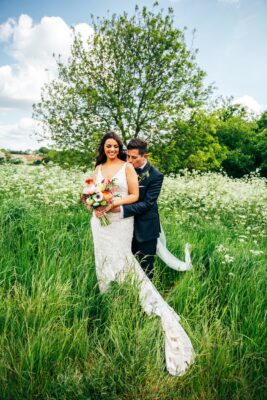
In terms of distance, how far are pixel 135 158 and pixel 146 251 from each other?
48.3 inches

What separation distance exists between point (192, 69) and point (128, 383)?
1555 centimetres

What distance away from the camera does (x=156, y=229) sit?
4.47 metres

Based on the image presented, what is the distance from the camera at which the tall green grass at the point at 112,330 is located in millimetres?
2912

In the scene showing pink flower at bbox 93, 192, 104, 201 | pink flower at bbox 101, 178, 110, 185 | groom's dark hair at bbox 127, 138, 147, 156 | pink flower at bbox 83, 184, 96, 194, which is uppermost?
groom's dark hair at bbox 127, 138, 147, 156

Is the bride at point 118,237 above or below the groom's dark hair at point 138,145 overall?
below

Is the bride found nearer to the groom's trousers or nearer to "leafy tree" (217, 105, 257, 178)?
the groom's trousers

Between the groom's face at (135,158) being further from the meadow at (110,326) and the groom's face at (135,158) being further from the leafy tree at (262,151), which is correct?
the leafy tree at (262,151)

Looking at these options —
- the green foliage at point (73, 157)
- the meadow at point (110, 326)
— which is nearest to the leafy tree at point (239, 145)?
the green foliage at point (73, 157)

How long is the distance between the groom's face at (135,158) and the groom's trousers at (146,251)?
999 mm

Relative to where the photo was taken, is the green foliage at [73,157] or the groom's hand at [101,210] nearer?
the groom's hand at [101,210]

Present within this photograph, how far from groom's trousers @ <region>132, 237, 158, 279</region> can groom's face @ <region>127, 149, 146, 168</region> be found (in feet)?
3.28

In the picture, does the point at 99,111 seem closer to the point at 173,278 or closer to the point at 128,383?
the point at 173,278

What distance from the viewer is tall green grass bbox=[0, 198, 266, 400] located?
2912 mm

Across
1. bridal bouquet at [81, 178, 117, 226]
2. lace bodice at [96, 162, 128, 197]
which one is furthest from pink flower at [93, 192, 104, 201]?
lace bodice at [96, 162, 128, 197]
